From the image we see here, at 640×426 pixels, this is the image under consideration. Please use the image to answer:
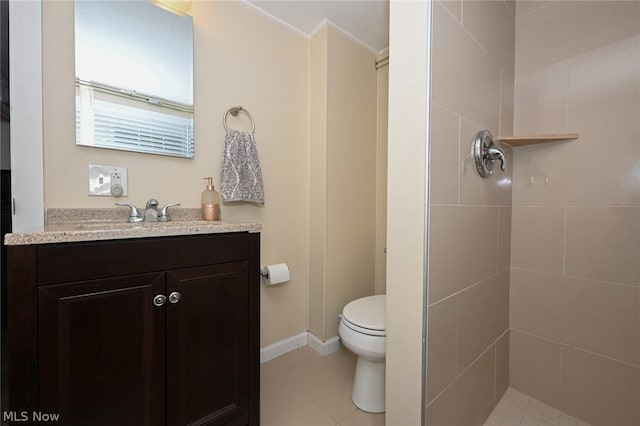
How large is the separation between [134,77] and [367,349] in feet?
5.20

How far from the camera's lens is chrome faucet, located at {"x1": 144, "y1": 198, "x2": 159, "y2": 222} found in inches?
45.3

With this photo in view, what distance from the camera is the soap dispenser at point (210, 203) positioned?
1.31 meters

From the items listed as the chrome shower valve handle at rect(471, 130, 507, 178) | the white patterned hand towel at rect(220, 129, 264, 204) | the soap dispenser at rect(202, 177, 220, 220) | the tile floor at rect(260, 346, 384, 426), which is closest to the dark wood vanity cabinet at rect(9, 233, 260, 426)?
the tile floor at rect(260, 346, 384, 426)

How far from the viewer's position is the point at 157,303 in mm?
811

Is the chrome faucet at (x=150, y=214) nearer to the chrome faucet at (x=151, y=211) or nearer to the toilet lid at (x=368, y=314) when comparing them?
the chrome faucet at (x=151, y=211)

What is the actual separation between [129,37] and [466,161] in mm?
1524

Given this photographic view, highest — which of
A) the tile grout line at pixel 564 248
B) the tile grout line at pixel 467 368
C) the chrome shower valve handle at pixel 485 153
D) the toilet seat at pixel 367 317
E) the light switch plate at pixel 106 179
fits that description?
the chrome shower valve handle at pixel 485 153

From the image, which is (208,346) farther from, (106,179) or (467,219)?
(467,219)

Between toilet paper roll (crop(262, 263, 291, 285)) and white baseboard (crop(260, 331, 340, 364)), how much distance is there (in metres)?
0.43

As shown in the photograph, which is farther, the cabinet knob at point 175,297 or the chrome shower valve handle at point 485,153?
the chrome shower valve handle at point 485,153

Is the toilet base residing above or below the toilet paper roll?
below

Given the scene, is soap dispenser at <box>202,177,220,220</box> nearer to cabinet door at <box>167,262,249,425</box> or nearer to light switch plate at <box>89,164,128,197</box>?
light switch plate at <box>89,164,128,197</box>

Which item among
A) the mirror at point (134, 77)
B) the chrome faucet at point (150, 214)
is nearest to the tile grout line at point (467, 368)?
the chrome faucet at point (150, 214)

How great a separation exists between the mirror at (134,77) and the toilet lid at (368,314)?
1127mm
